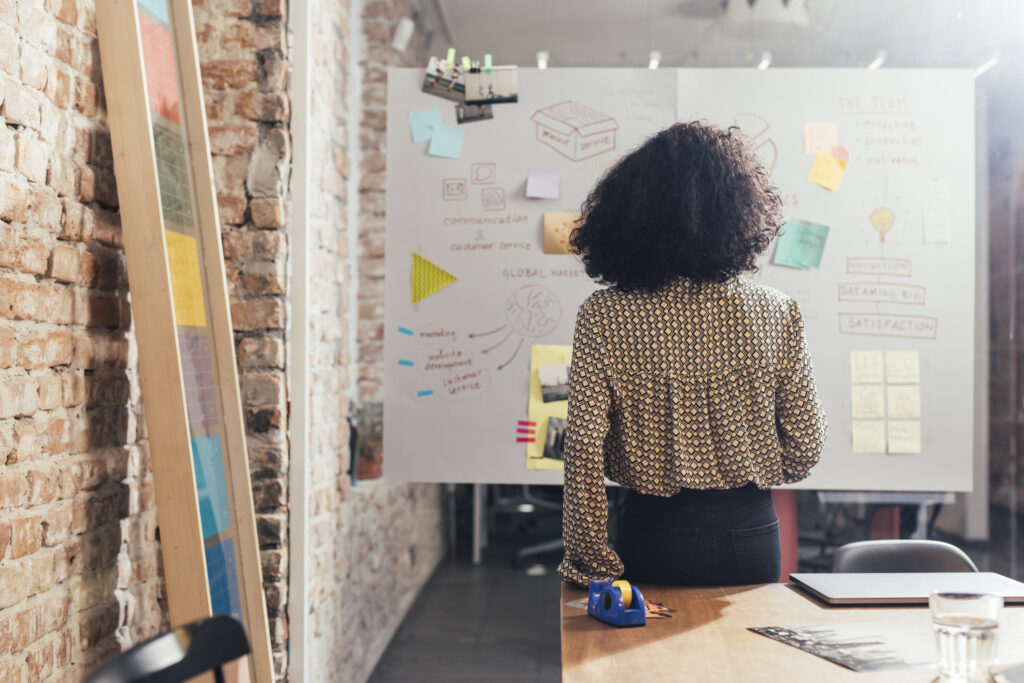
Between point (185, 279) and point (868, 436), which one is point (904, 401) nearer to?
point (868, 436)

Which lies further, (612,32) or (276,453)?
(612,32)

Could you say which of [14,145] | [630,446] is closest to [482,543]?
[630,446]

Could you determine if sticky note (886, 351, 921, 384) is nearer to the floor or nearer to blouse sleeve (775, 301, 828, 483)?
blouse sleeve (775, 301, 828, 483)

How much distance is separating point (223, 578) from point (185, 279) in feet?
2.07

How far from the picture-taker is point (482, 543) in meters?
5.09

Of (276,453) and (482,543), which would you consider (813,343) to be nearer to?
(276,453)

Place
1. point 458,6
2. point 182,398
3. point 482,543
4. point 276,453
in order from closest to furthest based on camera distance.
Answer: point 182,398
point 276,453
point 458,6
point 482,543

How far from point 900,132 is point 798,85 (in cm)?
34

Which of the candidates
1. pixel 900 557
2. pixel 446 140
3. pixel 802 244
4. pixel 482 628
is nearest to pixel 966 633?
pixel 900 557

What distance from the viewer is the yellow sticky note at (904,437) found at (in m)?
2.60

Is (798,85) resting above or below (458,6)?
below

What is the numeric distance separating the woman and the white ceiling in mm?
1679

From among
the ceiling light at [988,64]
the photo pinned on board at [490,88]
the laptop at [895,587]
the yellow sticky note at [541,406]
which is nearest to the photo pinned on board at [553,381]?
the yellow sticky note at [541,406]

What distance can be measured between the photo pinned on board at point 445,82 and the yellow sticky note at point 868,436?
1.58m
